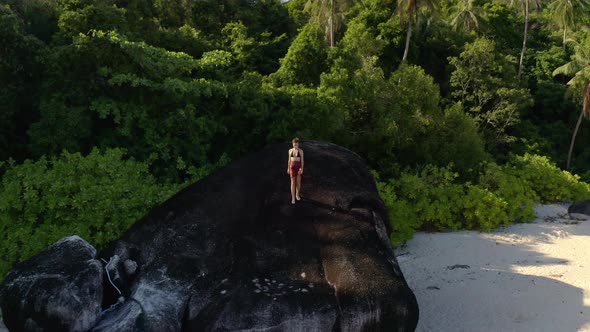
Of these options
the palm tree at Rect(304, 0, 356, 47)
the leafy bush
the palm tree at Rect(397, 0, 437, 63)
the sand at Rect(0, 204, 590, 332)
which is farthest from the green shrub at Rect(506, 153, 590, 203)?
the palm tree at Rect(304, 0, 356, 47)

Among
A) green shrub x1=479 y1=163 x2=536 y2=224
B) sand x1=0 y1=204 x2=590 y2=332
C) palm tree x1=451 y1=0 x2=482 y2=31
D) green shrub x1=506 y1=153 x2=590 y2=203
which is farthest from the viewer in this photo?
palm tree x1=451 y1=0 x2=482 y2=31

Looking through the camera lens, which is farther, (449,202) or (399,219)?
(449,202)

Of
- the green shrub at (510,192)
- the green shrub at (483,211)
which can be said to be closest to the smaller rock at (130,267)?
the green shrub at (483,211)

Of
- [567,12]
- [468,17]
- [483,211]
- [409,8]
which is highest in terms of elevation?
[567,12]

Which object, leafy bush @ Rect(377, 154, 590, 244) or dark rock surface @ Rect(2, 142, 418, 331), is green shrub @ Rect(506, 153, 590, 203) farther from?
dark rock surface @ Rect(2, 142, 418, 331)

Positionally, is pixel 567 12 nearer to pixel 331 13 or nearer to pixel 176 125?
pixel 331 13

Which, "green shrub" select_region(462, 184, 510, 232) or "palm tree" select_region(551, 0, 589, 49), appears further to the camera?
"palm tree" select_region(551, 0, 589, 49)

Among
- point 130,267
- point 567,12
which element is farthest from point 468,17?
point 130,267
